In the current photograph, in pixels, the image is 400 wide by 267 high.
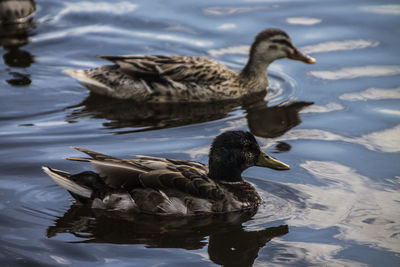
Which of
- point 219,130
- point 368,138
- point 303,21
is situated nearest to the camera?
point 368,138

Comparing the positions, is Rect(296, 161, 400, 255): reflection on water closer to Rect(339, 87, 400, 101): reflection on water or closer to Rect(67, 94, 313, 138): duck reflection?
Rect(67, 94, 313, 138): duck reflection

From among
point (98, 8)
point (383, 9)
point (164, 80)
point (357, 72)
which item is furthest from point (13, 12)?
point (383, 9)

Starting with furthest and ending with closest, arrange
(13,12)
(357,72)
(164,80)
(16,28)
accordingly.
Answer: (13,12), (16,28), (357,72), (164,80)

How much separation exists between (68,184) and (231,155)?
1.72 m

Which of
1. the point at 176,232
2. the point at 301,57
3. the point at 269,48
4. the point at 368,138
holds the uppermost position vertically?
the point at 269,48

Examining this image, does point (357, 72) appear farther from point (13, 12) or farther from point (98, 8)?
point (13, 12)

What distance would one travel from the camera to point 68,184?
26.1ft

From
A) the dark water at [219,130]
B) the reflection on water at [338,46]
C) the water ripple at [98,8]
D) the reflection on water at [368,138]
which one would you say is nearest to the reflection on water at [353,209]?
the dark water at [219,130]

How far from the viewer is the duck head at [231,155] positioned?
823 cm

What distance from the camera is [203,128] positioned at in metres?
10.6

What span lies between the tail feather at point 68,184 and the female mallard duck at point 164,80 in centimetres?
393

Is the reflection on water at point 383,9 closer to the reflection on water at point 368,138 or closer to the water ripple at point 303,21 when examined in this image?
the water ripple at point 303,21

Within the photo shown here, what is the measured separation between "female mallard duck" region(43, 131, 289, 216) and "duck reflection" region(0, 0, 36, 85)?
5.39 m

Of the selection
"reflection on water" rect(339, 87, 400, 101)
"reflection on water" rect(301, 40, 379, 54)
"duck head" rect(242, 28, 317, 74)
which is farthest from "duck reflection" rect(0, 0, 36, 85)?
"reflection on water" rect(339, 87, 400, 101)
